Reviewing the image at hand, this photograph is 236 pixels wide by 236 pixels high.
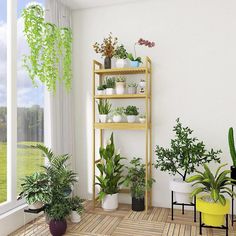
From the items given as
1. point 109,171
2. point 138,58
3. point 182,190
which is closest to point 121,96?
point 138,58

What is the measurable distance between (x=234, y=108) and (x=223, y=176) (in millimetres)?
949

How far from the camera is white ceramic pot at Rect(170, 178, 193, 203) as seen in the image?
2.91 m

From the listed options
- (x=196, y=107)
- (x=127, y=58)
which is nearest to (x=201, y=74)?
(x=196, y=107)

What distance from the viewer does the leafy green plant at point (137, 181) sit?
10.4 ft

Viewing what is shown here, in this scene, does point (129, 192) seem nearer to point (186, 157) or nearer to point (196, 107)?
point (186, 157)

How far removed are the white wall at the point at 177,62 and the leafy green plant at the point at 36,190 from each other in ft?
3.94

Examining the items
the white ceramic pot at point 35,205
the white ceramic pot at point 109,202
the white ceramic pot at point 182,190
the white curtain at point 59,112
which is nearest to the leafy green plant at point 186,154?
the white ceramic pot at point 182,190

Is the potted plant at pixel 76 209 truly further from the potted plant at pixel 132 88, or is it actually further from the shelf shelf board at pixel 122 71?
the shelf shelf board at pixel 122 71

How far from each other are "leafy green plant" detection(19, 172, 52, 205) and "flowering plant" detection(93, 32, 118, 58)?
1709 millimetres

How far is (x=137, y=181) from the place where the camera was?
10.5ft

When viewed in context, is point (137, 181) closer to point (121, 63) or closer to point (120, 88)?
point (120, 88)

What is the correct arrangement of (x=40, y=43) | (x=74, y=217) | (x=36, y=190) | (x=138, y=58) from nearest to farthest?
(x=36, y=190), (x=40, y=43), (x=74, y=217), (x=138, y=58)

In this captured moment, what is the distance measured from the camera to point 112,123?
3.25 metres

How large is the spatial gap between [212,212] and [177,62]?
5.92ft
